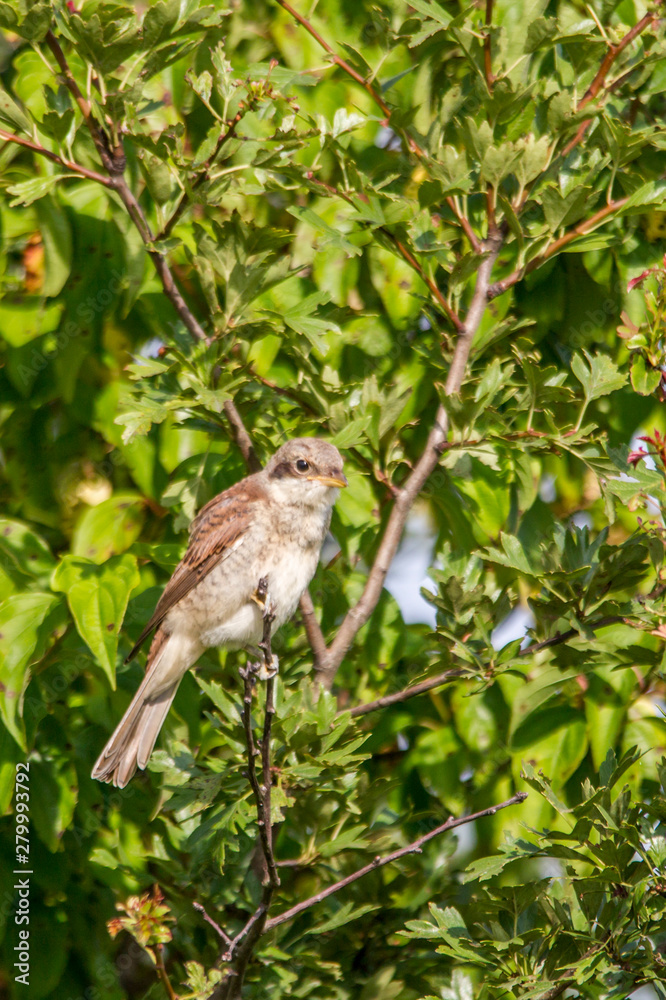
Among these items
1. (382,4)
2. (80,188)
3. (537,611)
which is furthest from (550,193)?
(80,188)

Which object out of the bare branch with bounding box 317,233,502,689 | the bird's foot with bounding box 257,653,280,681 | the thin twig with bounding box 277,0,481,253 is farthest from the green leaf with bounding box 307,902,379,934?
the thin twig with bounding box 277,0,481,253

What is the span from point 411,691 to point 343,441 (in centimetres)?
83

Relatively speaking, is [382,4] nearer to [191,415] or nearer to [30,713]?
[191,415]

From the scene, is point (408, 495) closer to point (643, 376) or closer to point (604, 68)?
point (643, 376)

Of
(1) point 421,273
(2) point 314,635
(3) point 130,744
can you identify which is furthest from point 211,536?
(1) point 421,273

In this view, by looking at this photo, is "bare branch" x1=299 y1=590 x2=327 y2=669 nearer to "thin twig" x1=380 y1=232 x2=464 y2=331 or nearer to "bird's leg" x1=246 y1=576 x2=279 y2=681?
"bird's leg" x1=246 y1=576 x2=279 y2=681

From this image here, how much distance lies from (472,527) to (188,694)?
1.19 metres

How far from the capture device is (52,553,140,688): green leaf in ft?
10.1

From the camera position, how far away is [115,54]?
312cm

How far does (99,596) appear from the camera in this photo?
3.16 meters

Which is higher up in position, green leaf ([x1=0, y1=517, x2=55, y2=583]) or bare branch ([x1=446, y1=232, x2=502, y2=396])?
bare branch ([x1=446, y1=232, x2=502, y2=396])

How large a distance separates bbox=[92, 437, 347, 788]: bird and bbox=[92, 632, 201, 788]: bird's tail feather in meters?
0.02

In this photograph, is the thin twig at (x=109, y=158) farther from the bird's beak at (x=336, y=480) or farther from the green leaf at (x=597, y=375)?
the green leaf at (x=597, y=375)

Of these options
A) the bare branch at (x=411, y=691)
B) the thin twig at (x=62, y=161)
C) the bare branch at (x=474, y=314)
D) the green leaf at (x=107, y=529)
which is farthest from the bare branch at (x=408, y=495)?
the thin twig at (x=62, y=161)
